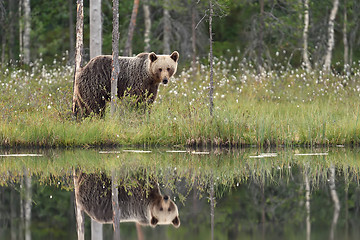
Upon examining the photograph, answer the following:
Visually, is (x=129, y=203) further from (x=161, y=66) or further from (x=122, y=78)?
(x=122, y=78)

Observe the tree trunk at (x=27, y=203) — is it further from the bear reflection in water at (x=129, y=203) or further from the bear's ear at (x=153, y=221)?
the bear's ear at (x=153, y=221)

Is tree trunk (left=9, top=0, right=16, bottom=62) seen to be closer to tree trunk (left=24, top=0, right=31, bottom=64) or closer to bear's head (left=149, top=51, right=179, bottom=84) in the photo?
tree trunk (left=24, top=0, right=31, bottom=64)

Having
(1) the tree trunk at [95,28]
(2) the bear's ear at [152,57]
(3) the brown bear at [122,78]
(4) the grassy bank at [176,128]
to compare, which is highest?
(1) the tree trunk at [95,28]

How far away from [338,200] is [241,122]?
195 inches

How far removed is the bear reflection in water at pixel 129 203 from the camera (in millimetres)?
6148

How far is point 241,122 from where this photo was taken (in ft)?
39.1

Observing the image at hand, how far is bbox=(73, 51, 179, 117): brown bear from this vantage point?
13.2m

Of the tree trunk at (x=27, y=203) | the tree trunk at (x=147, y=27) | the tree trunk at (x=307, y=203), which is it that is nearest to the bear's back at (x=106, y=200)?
the tree trunk at (x=27, y=203)

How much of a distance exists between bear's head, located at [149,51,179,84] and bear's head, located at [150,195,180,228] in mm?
6149

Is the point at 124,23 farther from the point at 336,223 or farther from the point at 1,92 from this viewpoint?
the point at 336,223

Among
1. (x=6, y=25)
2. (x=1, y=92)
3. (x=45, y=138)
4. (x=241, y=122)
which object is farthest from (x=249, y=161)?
(x=6, y=25)

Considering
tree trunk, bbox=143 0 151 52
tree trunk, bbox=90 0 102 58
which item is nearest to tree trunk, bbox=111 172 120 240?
tree trunk, bbox=90 0 102 58

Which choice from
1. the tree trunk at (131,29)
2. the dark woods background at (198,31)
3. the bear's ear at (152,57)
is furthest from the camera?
the dark woods background at (198,31)

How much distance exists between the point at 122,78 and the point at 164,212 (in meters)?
7.21
